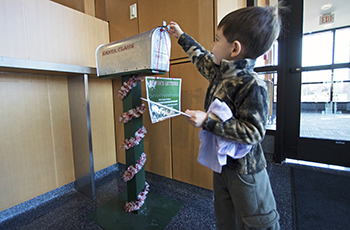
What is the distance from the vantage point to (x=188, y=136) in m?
1.68

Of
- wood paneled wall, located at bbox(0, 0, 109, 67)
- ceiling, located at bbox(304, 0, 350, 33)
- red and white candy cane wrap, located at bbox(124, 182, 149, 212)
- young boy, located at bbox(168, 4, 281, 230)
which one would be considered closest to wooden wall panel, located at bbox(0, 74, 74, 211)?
wood paneled wall, located at bbox(0, 0, 109, 67)

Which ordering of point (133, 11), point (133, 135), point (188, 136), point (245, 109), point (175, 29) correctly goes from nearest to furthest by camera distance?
1. point (245, 109)
2. point (175, 29)
3. point (133, 135)
4. point (188, 136)
5. point (133, 11)

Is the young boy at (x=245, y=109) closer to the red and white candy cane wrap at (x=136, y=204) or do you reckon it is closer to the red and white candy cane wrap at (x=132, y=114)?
the red and white candy cane wrap at (x=132, y=114)

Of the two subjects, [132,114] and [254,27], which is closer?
[254,27]

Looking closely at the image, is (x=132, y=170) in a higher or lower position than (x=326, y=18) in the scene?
lower

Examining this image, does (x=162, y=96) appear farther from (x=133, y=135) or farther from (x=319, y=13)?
(x=319, y=13)

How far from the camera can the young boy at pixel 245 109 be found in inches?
26.2

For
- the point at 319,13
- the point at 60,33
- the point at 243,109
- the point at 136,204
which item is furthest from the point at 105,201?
the point at 319,13

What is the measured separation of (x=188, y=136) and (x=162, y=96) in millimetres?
650

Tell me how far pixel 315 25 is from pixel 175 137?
2.05m

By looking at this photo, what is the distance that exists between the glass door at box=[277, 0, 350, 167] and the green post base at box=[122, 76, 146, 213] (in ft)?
5.87

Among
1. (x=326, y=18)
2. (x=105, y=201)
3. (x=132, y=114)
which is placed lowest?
(x=105, y=201)

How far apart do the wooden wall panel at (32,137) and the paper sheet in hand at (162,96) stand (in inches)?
43.4

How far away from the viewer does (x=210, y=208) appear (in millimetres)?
1408
